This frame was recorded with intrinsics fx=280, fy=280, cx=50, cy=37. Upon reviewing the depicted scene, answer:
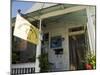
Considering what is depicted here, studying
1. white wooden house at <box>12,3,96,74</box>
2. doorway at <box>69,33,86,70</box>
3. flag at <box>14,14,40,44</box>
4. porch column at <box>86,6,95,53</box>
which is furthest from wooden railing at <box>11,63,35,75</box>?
porch column at <box>86,6,95,53</box>

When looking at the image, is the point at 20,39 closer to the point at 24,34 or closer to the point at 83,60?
the point at 24,34

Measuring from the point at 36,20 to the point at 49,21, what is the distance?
14 centimetres

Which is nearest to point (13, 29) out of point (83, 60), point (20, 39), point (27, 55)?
point (20, 39)

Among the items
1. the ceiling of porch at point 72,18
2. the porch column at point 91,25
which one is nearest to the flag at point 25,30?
the ceiling of porch at point 72,18

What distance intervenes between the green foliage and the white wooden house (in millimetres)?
42

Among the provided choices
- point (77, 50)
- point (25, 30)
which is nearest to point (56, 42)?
point (77, 50)

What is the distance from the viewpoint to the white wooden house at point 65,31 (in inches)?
110

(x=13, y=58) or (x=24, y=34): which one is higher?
(x=24, y=34)

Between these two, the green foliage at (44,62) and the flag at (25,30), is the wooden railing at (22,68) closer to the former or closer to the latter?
the green foliage at (44,62)

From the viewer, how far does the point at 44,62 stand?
276 centimetres

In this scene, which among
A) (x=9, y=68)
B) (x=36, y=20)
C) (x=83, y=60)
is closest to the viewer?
(x=9, y=68)

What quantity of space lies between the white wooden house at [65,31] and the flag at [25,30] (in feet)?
0.21

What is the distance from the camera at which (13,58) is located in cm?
262

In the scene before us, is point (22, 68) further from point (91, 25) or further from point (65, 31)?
point (91, 25)
